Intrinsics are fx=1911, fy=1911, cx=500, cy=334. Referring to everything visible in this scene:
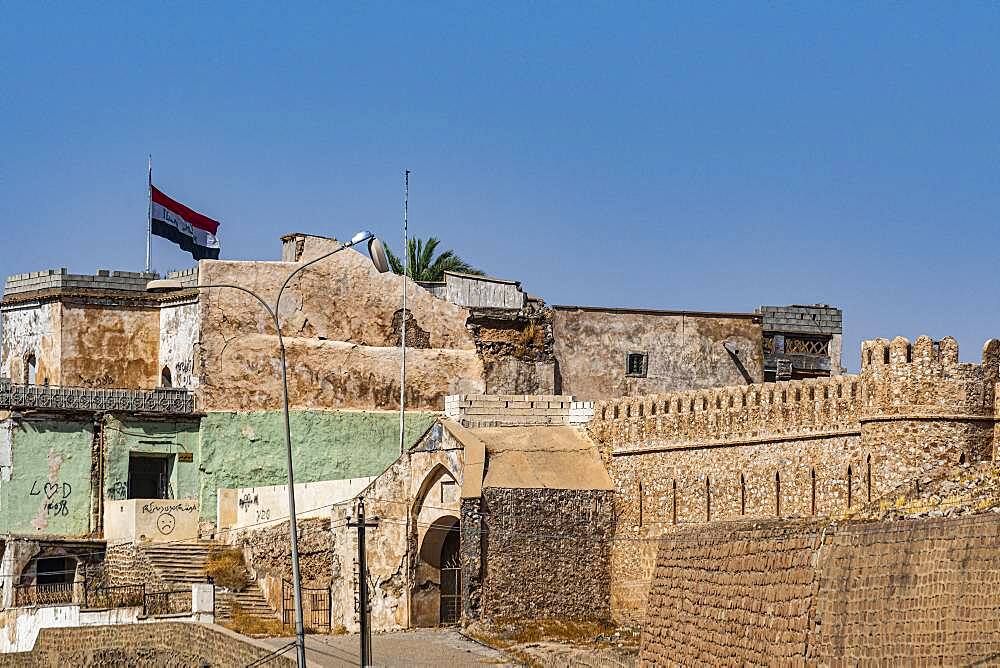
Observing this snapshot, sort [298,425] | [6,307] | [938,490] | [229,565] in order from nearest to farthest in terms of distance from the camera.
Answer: [938,490]
[229,565]
[298,425]
[6,307]

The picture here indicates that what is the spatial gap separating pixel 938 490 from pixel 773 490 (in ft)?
38.8

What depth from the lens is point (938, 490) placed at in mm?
24625

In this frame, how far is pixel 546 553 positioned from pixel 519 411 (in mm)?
4324

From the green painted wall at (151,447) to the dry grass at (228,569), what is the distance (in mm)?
1987

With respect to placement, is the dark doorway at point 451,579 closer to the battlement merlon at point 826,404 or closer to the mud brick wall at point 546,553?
the mud brick wall at point 546,553

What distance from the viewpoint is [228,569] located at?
43688 millimetres

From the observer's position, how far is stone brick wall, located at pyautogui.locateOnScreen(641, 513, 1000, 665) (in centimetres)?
1602

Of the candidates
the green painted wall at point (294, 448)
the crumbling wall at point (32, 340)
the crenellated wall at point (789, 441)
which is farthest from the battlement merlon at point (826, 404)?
the crumbling wall at point (32, 340)

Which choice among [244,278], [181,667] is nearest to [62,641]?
[181,667]

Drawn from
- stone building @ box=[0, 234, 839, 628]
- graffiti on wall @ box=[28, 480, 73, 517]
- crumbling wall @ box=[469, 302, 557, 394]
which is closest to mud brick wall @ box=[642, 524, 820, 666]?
stone building @ box=[0, 234, 839, 628]

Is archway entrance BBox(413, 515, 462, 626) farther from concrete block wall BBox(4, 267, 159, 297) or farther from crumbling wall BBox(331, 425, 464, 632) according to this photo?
concrete block wall BBox(4, 267, 159, 297)

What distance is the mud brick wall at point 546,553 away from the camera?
128ft

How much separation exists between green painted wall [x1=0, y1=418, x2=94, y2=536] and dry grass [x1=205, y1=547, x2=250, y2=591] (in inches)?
135

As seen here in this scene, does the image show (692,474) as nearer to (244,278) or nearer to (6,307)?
(244,278)
